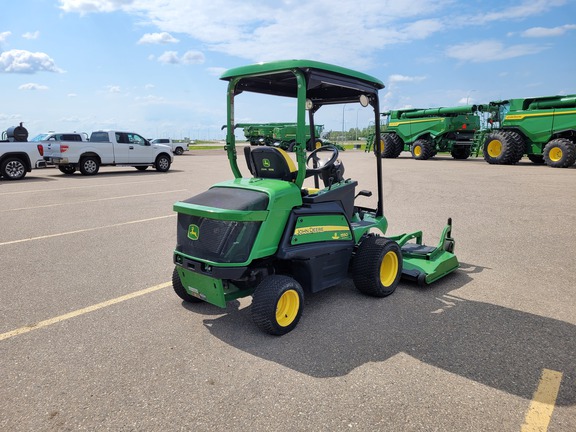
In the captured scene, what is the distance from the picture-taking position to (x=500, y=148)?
61.5ft

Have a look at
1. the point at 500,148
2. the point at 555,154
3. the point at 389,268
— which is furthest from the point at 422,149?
the point at 389,268

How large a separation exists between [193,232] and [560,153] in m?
17.5

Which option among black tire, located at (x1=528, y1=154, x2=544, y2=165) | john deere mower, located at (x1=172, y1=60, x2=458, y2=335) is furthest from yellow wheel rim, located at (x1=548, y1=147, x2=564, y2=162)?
john deere mower, located at (x1=172, y1=60, x2=458, y2=335)

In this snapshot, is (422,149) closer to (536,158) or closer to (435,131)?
(435,131)

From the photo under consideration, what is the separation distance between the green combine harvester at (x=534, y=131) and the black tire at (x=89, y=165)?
16.8 metres

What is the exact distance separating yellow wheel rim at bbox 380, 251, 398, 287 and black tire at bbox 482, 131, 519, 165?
16.3 m

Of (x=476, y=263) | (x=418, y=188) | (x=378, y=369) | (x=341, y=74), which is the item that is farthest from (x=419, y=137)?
(x=378, y=369)

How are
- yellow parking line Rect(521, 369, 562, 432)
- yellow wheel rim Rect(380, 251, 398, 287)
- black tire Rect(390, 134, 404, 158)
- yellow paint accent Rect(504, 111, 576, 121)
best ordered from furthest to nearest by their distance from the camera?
black tire Rect(390, 134, 404, 158) → yellow paint accent Rect(504, 111, 576, 121) → yellow wheel rim Rect(380, 251, 398, 287) → yellow parking line Rect(521, 369, 562, 432)

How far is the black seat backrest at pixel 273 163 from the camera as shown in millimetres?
3969

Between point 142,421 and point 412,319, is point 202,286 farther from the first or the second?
point 412,319

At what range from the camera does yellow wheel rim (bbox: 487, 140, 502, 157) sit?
18786 millimetres

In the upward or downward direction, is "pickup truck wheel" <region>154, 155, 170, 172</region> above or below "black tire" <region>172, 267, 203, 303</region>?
above

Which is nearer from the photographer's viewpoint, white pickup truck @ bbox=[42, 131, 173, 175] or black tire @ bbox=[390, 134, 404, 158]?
white pickup truck @ bbox=[42, 131, 173, 175]

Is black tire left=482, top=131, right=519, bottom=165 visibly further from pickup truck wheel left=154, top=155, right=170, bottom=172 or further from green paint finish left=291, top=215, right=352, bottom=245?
green paint finish left=291, top=215, right=352, bottom=245
